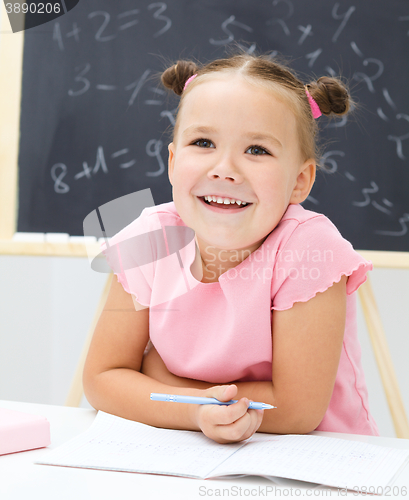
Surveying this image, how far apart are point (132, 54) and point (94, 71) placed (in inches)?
5.9

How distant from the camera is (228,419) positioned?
1.80 ft

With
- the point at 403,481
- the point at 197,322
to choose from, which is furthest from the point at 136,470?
the point at 197,322

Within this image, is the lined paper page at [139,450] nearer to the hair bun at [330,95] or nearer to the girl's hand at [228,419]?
the girl's hand at [228,419]

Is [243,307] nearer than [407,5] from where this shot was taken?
Yes

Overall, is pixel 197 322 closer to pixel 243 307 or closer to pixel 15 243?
pixel 243 307

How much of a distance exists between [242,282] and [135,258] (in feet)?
0.68

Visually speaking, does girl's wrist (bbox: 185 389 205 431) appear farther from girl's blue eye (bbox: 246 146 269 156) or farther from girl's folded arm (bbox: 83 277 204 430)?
girl's blue eye (bbox: 246 146 269 156)

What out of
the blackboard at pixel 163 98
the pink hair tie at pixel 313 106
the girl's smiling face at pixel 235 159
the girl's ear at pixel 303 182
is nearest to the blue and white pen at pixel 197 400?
the girl's smiling face at pixel 235 159

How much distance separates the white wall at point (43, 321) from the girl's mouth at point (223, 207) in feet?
3.35

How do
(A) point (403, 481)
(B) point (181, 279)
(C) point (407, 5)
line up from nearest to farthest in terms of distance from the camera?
(A) point (403, 481), (B) point (181, 279), (C) point (407, 5)

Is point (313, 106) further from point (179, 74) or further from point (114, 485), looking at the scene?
point (114, 485)

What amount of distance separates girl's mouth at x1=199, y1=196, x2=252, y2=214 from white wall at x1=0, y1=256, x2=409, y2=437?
1022 millimetres

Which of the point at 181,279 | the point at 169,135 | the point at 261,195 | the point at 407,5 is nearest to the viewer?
the point at 261,195

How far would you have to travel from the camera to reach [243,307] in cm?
75
